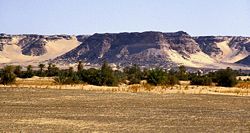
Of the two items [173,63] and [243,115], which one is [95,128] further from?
[173,63]

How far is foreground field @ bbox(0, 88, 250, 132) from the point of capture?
74.2ft

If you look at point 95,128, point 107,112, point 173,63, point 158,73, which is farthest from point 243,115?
point 173,63

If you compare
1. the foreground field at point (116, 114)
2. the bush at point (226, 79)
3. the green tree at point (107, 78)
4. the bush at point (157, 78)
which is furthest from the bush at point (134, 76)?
the foreground field at point (116, 114)

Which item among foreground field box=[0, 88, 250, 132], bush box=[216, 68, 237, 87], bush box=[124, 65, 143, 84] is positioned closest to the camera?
foreground field box=[0, 88, 250, 132]

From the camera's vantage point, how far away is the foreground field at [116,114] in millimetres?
22625

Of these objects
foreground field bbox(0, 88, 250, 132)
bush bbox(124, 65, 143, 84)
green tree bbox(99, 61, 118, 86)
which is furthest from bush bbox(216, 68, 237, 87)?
foreground field bbox(0, 88, 250, 132)

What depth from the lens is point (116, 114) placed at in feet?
95.2

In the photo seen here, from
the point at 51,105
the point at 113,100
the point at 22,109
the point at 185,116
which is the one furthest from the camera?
the point at 113,100

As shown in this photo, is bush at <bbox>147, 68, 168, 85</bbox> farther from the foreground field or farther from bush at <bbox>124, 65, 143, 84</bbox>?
the foreground field

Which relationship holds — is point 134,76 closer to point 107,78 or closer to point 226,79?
point 226,79

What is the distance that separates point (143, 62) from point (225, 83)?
12518cm

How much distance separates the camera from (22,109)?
3062 cm

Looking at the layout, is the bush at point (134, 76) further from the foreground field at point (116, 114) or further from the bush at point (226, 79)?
the foreground field at point (116, 114)

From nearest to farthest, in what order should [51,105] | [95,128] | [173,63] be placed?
[95,128], [51,105], [173,63]
